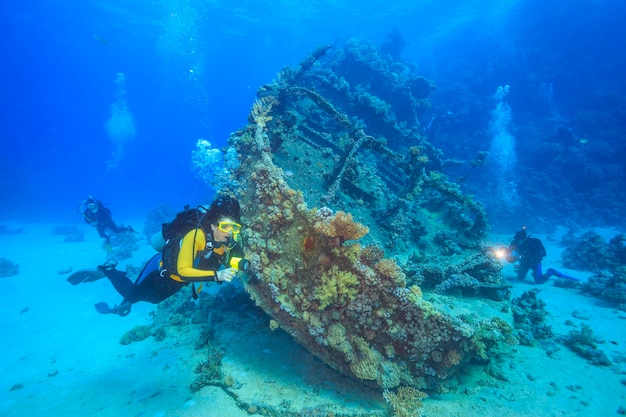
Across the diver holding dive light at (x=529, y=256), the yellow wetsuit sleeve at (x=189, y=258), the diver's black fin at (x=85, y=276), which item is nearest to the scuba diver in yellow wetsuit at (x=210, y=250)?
the yellow wetsuit sleeve at (x=189, y=258)

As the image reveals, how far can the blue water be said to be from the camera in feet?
84.7

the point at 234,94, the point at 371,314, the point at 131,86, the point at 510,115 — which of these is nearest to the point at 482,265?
the point at 371,314

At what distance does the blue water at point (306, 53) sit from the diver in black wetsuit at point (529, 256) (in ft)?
46.0

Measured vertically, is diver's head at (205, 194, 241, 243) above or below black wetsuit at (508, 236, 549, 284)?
below

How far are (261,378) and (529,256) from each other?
34.5 ft

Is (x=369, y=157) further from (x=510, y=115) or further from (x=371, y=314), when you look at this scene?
(x=510, y=115)

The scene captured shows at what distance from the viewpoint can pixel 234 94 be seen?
493 ft

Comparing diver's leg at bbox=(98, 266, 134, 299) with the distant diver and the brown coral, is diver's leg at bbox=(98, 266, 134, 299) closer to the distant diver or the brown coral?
the brown coral

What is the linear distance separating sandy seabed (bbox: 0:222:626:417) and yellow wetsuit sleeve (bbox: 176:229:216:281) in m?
2.19

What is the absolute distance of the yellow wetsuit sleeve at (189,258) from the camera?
4.24 meters

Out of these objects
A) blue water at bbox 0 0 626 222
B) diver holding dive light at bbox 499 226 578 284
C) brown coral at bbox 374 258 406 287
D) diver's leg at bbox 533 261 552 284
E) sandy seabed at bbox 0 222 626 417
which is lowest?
sandy seabed at bbox 0 222 626 417

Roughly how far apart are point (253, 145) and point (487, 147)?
83.0 feet

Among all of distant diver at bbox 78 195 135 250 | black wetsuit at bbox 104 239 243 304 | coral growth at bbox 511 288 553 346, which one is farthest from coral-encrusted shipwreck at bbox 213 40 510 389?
distant diver at bbox 78 195 135 250

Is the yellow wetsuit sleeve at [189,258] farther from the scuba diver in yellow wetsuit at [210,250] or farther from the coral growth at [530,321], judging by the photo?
the coral growth at [530,321]
